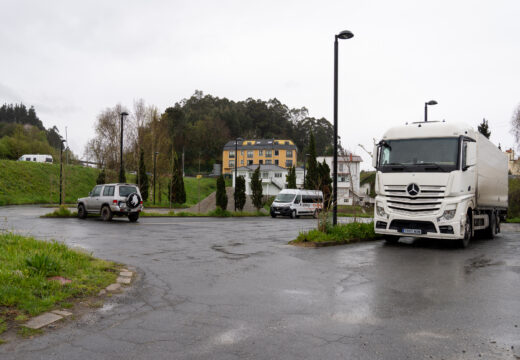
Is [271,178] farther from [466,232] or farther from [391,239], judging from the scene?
[466,232]

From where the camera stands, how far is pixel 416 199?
1164cm

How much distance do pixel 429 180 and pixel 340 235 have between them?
3209 millimetres

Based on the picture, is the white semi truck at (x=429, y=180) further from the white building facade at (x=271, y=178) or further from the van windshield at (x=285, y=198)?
the white building facade at (x=271, y=178)

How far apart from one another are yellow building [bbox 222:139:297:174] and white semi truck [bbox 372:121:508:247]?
8586cm

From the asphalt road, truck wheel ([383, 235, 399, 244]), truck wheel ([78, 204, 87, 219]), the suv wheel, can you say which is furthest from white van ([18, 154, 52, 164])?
truck wheel ([383, 235, 399, 244])

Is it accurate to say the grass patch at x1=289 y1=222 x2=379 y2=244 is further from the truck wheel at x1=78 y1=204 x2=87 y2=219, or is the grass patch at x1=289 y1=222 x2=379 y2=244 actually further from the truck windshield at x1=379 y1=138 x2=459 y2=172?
the truck wheel at x1=78 y1=204 x2=87 y2=219

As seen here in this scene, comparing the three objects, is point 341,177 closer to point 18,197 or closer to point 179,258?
point 18,197

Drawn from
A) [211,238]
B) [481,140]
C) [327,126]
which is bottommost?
[211,238]

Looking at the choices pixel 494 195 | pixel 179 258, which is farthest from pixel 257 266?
pixel 494 195

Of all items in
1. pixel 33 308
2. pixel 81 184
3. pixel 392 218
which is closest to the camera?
pixel 33 308

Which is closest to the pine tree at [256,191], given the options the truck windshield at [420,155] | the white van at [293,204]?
the white van at [293,204]

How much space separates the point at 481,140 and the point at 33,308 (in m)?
13.4

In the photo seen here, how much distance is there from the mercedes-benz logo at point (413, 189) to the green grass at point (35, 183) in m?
36.8

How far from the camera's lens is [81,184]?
54312 millimetres
